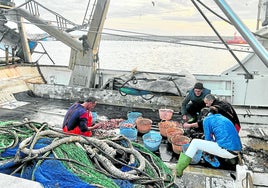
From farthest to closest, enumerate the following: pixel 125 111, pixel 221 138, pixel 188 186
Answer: pixel 125 111 → pixel 221 138 → pixel 188 186

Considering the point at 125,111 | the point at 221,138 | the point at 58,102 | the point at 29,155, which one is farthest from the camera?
the point at 58,102

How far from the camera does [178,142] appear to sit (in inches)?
171

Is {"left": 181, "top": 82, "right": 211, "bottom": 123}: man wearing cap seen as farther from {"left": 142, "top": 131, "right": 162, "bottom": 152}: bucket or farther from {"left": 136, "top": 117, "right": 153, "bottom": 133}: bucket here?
{"left": 142, "top": 131, "right": 162, "bottom": 152}: bucket

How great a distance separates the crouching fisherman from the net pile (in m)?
0.99

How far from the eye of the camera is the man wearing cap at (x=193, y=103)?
16.9 ft

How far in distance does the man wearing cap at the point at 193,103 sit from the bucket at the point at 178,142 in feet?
2.62

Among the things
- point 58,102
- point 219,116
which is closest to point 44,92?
point 58,102

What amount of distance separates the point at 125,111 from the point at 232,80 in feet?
10.1

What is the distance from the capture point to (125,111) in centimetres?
676

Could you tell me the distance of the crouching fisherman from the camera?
3.53 meters

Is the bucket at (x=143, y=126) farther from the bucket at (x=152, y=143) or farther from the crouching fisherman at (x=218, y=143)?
Answer: the crouching fisherman at (x=218, y=143)

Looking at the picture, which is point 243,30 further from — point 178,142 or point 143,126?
point 143,126

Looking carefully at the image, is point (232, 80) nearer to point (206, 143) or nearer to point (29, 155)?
point (206, 143)

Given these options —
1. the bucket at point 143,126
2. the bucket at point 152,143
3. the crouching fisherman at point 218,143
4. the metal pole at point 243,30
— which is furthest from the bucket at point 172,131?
the metal pole at point 243,30
